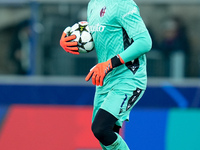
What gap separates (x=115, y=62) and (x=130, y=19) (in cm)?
42

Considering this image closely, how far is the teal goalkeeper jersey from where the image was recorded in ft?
16.1

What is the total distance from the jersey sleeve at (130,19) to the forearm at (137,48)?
0.18ft

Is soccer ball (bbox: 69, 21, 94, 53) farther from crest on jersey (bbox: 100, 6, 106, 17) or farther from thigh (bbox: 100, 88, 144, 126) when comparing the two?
thigh (bbox: 100, 88, 144, 126)

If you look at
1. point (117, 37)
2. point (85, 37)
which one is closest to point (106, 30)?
point (117, 37)

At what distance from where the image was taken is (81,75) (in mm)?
9688

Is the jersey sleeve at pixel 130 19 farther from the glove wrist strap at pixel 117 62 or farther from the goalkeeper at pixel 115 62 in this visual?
the glove wrist strap at pixel 117 62

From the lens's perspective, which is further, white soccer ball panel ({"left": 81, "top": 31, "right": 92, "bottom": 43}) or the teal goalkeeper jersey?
white soccer ball panel ({"left": 81, "top": 31, "right": 92, "bottom": 43})

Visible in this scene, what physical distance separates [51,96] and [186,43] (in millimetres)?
2635

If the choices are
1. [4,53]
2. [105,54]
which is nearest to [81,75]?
[4,53]

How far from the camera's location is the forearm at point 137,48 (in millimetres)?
4785

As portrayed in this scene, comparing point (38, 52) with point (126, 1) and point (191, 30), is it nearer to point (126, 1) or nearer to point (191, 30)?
point (191, 30)

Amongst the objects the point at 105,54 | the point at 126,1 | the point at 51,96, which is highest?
the point at 126,1

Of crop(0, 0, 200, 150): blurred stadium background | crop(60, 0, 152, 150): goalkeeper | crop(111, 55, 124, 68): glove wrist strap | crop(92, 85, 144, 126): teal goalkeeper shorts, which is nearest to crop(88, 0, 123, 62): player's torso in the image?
crop(60, 0, 152, 150): goalkeeper

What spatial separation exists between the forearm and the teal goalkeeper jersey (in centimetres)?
8
